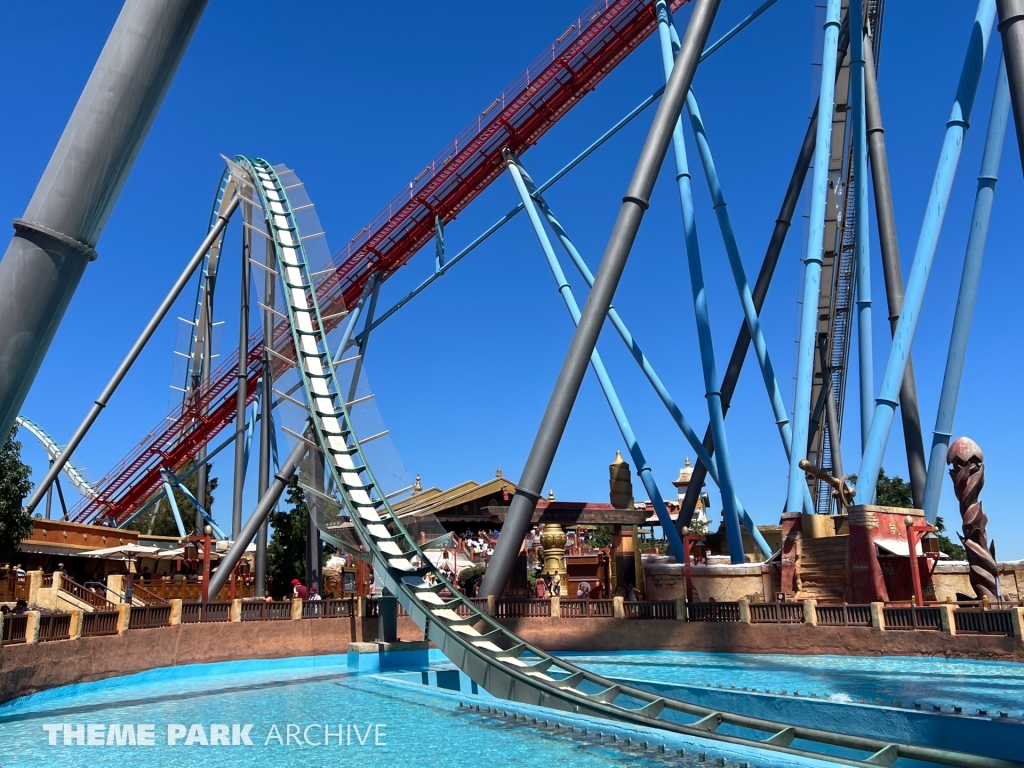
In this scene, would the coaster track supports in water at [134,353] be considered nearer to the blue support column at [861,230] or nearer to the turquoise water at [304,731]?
the turquoise water at [304,731]

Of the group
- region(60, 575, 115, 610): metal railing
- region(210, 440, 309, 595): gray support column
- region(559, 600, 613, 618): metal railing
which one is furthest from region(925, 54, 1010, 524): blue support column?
region(60, 575, 115, 610): metal railing

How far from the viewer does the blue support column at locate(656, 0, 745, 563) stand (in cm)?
1518

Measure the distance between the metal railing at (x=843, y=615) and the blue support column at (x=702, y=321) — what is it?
9.97 ft

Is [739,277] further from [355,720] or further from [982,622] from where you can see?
[355,720]

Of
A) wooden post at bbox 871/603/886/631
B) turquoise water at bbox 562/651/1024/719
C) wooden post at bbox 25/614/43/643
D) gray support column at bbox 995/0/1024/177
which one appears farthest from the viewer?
wooden post at bbox 871/603/886/631

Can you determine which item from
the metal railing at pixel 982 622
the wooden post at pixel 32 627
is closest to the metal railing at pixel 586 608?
the metal railing at pixel 982 622

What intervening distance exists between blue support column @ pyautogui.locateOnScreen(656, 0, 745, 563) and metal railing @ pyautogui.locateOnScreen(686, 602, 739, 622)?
210cm

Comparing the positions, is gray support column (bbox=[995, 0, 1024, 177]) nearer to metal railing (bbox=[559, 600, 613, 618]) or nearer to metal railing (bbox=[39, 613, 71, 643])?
metal railing (bbox=[559, 600, 613, 618])

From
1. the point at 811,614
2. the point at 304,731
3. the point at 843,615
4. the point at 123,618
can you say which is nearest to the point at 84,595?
the point at 123,618

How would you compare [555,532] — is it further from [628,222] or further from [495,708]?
[495,708]

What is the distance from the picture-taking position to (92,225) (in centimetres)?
242

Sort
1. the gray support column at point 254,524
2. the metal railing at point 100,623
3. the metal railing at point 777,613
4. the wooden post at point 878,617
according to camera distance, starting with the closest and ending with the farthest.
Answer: the metal railing at point 100,623
the wooden post at point 878,617
the metal railing at point 777,613
the gray support column at point 254,524

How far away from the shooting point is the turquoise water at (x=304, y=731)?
20.3ft

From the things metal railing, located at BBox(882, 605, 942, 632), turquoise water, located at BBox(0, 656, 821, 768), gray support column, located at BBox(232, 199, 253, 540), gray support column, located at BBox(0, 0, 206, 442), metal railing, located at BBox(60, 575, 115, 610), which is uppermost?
gray support column, located at BBox(232, 199, 253, 540)
